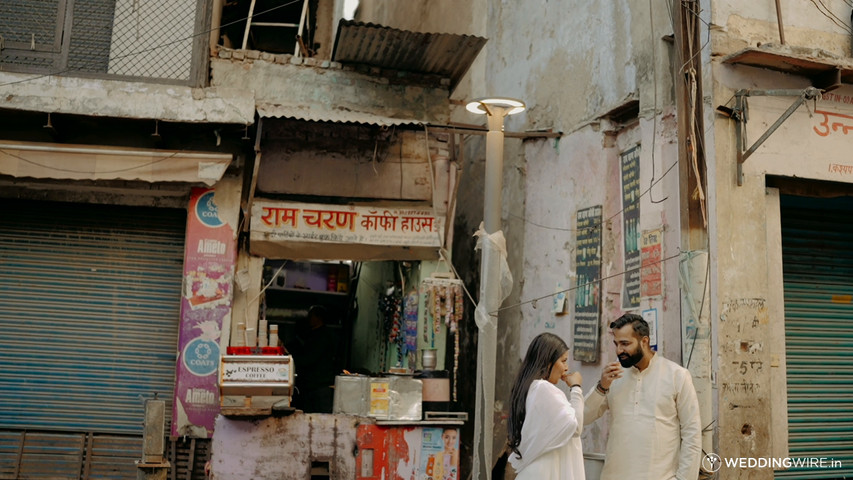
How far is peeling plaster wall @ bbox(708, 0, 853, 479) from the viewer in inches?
234

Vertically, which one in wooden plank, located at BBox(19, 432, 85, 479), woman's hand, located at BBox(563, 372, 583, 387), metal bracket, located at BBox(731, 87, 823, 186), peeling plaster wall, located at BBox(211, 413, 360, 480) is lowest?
wooden plank, located at BBox(19, 432, 85, 479)

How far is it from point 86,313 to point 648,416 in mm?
6318

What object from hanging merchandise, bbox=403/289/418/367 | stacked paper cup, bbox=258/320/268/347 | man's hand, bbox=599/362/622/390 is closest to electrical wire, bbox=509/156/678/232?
hanging merchandise, bbox=403/289/418/367

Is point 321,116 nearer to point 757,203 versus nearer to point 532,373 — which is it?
point 757,203

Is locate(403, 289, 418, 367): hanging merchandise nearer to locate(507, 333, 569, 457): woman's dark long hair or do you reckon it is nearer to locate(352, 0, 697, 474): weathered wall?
locate(352, 0, 697, 474): weathered wall

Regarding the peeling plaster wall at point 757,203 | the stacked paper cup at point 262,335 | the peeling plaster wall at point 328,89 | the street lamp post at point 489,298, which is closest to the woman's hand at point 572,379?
the street lamp post at point 489,298

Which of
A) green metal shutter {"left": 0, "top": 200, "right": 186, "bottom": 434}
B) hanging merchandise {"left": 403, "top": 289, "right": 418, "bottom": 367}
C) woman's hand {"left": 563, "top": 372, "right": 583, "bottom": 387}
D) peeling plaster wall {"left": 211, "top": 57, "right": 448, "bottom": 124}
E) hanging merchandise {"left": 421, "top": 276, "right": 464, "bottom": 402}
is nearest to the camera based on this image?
Answer: woman's hand {"left": 563, "top": 372, "right": 583, "bottom": 387}

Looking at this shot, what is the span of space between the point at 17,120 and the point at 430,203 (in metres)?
4.50

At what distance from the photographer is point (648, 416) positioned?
205 inches

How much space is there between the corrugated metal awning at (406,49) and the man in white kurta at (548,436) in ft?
14.7

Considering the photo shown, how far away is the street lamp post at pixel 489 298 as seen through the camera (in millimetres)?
6172

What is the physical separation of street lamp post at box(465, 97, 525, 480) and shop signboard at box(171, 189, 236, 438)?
335 centimetres

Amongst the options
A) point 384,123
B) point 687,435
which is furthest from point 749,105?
point 384,123

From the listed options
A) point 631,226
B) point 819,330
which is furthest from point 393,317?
point 819,330
